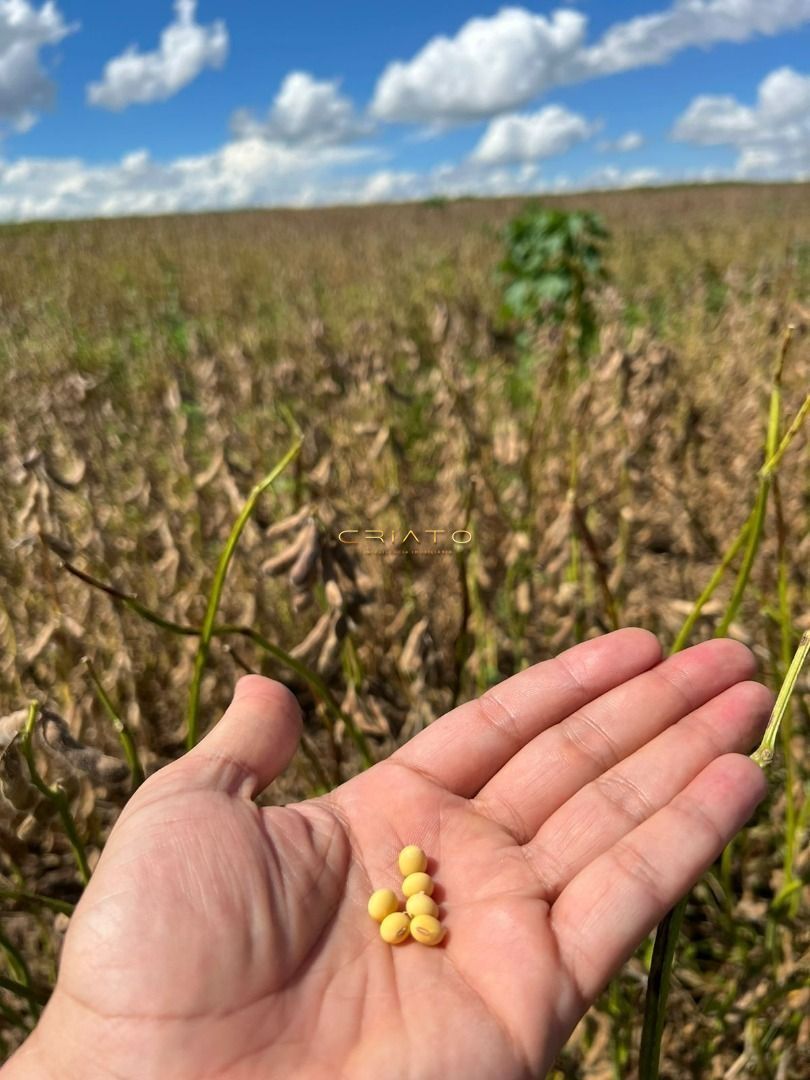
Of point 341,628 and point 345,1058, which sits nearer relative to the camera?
point 345,1058

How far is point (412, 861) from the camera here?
1192mm

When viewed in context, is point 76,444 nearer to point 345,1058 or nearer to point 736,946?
point 345,1058

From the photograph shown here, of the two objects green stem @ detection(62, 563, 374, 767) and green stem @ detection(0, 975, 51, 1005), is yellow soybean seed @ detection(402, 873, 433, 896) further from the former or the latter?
green stem @ detection(0, 975, 51, 1005)

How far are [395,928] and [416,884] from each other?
0.22 feet

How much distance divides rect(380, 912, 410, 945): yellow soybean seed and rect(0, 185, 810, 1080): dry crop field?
334 mm

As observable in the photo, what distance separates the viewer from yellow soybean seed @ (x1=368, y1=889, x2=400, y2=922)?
3.77 feet

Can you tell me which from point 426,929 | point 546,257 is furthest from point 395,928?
point 546,257

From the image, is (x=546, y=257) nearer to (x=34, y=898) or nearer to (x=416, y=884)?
(x=416, y=884)

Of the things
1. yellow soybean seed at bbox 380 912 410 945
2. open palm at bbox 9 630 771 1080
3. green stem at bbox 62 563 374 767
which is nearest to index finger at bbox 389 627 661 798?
open palm at bbox 9 630 771 1080

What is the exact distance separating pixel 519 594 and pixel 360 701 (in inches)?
19.2

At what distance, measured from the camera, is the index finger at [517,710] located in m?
1.35

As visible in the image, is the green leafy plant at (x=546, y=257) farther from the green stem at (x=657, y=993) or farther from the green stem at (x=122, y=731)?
the green stem at (x=657, y=993)

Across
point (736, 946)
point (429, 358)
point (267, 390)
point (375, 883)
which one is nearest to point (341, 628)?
point (375, 883)

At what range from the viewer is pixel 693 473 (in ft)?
7.91
